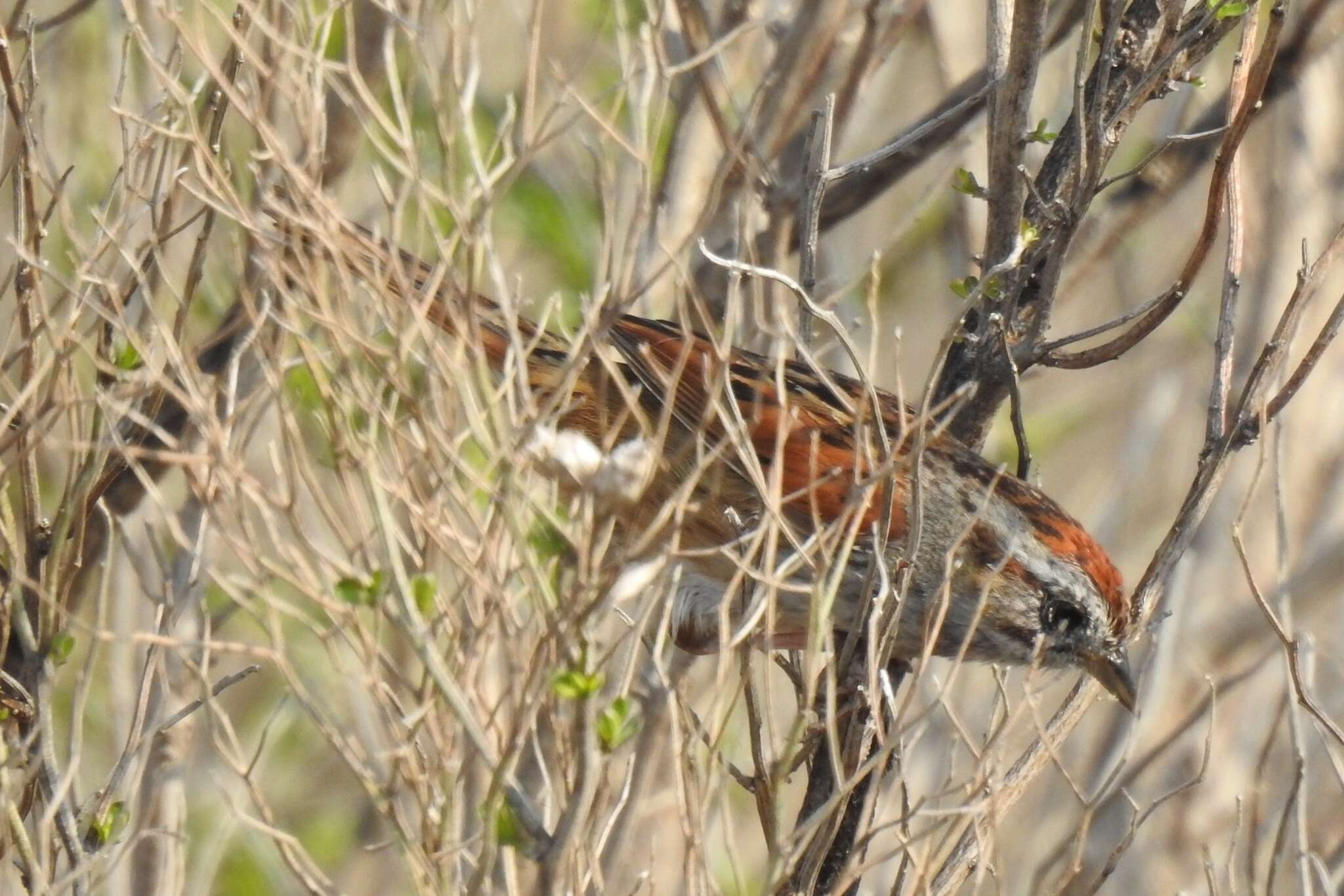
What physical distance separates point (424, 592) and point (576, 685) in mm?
276

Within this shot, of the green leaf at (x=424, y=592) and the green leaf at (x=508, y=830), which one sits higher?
the green leaf at (x=424, y=592)

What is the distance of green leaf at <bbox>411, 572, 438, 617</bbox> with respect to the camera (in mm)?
2027

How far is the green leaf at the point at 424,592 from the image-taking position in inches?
79.8

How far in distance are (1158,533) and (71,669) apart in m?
4.44

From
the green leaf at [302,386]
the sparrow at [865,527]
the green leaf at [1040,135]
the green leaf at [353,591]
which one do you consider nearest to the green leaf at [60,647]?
the green leaf at [302,386]

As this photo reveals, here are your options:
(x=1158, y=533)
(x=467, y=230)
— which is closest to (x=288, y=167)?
(x=467, y=230)

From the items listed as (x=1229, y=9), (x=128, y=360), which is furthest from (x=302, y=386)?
(x=1229, y=9)

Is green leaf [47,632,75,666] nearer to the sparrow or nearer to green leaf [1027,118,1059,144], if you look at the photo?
the sparrow

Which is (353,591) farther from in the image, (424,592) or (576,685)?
(576,685)

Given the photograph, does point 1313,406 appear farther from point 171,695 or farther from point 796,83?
point 171,695

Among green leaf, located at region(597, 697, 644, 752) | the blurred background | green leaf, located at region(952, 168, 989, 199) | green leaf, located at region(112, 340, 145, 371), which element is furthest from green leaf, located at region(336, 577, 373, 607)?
green leaf, located at region(952, 168, 989, 199)

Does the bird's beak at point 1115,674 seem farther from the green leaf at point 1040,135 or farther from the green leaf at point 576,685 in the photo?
the green leaf at point 576,685

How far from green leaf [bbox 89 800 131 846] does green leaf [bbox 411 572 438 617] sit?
0.85 m

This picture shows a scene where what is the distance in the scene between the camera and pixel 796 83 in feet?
13.3
